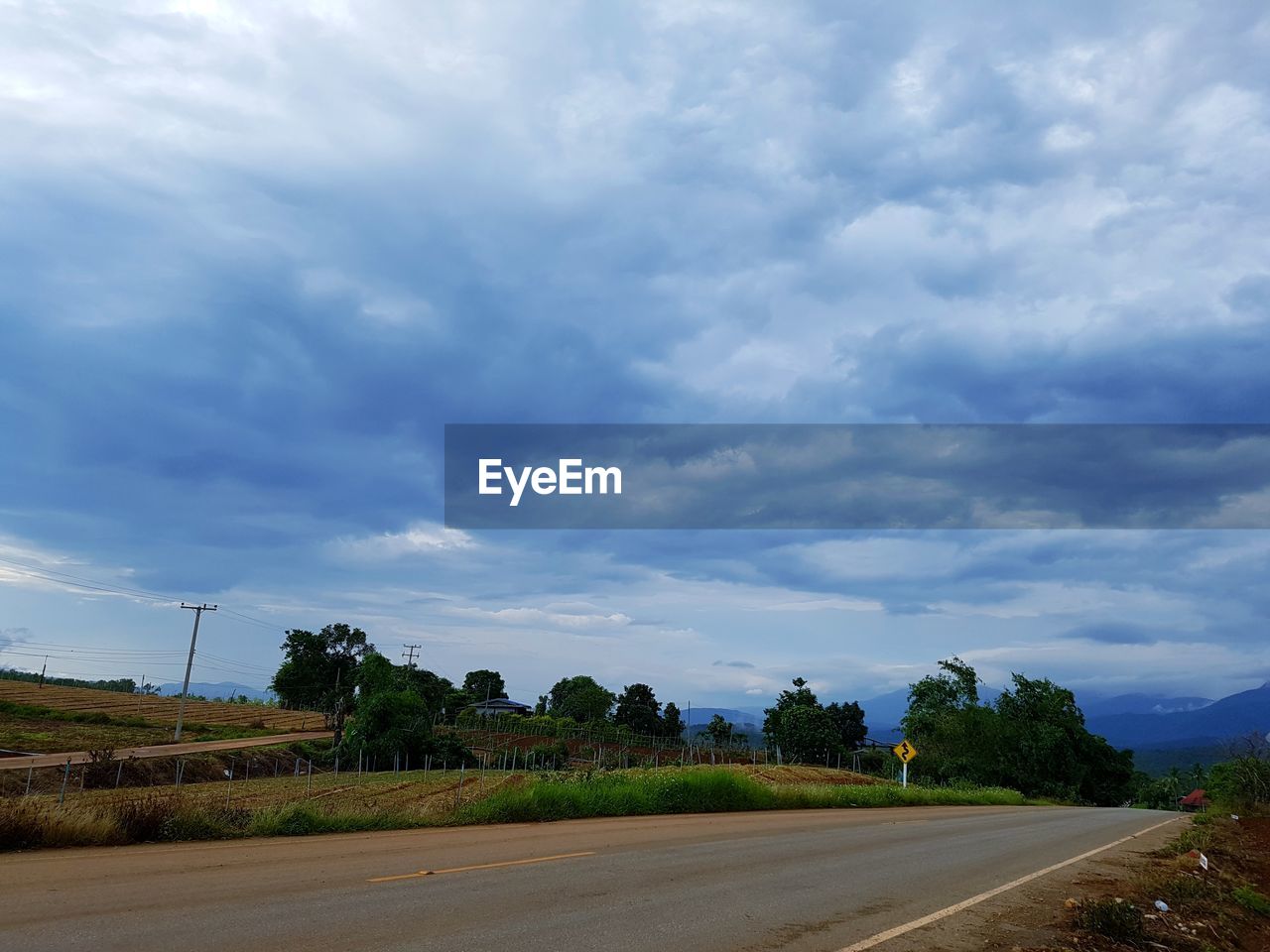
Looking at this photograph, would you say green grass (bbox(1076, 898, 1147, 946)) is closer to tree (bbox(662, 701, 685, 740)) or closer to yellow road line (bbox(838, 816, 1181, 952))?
yellow road line (bbox(838, 816, 1181, 952))

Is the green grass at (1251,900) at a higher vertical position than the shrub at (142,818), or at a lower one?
lower

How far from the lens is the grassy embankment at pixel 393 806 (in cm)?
1194

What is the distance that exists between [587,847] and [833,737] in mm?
68885

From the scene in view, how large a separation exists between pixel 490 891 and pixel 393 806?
36.4 ft

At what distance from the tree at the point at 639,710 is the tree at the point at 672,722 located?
0.93 m

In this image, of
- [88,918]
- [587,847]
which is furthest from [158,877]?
[587,847]

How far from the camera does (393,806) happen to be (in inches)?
750

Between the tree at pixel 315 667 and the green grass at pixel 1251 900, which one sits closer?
the green grass at pixel 1251 900

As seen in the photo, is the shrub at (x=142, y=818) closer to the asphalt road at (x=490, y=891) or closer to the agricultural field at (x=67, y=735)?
the asphalt road at (x=490, y=891)

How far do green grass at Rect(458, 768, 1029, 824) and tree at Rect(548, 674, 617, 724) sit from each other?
90.8 metres

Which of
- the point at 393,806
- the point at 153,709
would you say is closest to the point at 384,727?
the point at 393,806

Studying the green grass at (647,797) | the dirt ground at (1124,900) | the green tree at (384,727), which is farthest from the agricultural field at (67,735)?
the dirt ground at (1124,900)

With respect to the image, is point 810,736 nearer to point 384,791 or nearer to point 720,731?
point 720,731

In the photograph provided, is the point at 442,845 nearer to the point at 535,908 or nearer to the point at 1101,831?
the point at 535,908
